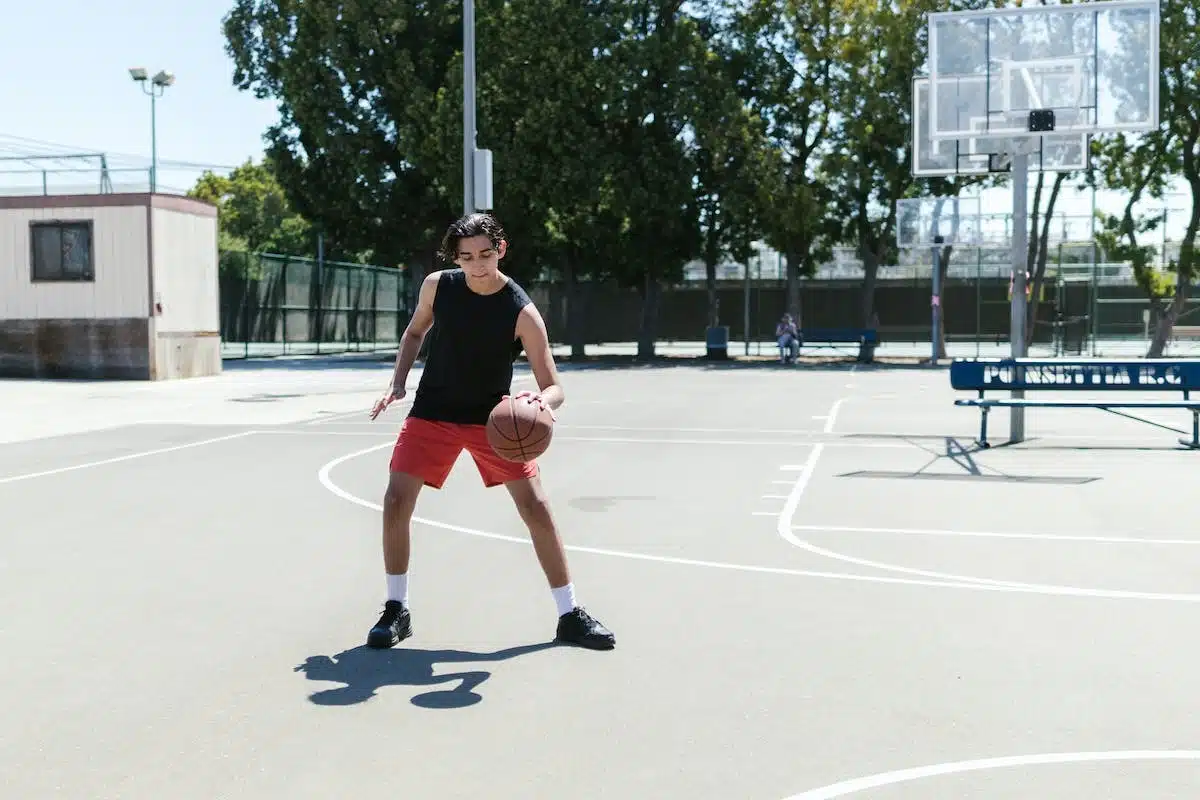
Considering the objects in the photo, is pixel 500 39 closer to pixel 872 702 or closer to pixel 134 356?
pixel 134 356

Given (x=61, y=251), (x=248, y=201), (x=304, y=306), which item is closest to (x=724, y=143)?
(x=304, y=306)

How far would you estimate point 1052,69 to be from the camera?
52.3ft

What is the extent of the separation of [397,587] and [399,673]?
638 mm

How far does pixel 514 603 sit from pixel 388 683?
155 centimetres

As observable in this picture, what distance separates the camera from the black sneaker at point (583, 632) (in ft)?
19.0

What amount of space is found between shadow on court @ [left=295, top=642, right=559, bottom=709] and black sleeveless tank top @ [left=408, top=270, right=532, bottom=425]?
0.96 meters

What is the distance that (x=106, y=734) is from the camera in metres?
4.57

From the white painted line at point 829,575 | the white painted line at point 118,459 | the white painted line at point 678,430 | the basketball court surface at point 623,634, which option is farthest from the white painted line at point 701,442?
the white painted line at point 829,575

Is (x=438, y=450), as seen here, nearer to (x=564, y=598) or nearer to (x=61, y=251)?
(x=564, y=598)

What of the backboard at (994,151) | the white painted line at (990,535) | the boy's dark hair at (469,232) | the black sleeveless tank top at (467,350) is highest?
the backboard at (994,151)

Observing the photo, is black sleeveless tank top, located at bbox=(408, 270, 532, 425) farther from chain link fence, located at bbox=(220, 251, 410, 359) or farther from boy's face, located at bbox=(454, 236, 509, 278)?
chain link fence, located at bbox=(220, 251, 410, 359)

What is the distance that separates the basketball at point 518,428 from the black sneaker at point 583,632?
0.76 m

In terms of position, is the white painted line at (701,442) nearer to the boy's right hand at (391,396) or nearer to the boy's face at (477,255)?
the boy's right hand at (391,396)

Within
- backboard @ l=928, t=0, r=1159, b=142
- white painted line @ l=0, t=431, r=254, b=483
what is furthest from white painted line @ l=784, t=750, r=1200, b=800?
backboard @ l=928, t=0, r=1159, b=142
